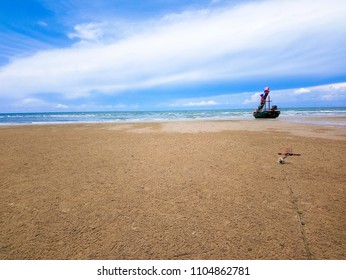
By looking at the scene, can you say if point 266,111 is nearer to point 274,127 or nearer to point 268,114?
point 268,114

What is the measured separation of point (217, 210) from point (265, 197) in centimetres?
114

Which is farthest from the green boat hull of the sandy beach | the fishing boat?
the sandy beach

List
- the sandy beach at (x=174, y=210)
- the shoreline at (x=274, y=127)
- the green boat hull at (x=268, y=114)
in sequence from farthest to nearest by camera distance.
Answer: the green boat hull at (x=268, y=114) → the shoreline at (x=274, y=127) → the sandy beach at (x=174, y=210)

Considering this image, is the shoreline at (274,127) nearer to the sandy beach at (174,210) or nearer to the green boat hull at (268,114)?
the sandy beach at (174,210)

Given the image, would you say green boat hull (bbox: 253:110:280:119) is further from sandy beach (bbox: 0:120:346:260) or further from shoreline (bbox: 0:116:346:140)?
sandy beach (bbox: 0:120:346:260)

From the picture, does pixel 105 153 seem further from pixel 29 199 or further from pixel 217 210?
pixel 217 210

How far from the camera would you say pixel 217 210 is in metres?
3.67

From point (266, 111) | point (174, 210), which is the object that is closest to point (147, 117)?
point (266, 111)

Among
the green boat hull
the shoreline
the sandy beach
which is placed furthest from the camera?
the green boat hull

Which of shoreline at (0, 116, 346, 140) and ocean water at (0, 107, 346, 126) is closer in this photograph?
shoreline at (0, 116, 346, 140)

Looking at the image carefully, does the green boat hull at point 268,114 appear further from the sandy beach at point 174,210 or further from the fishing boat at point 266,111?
the sandy beach at point 174,210

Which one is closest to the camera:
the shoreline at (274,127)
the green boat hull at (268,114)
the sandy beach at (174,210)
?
the sandy beach at (174,210)

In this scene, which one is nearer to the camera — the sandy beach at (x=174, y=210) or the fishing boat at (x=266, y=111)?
the sandy beach at (x=174, y=210)

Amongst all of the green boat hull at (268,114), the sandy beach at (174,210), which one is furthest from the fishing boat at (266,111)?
the sandy beach at (174,210)
